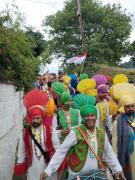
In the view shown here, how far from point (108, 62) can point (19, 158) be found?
2167 inches

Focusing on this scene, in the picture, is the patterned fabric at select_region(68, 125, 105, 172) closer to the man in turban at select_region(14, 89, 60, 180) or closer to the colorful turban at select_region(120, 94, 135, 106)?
the man in turban at select_region(14, 89, 60, 180)

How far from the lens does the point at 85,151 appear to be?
642 cm

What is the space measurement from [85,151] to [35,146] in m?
0.87

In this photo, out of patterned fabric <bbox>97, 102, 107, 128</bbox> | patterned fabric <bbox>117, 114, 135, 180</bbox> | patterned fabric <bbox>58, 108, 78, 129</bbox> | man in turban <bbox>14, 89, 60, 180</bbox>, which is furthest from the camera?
patterned fabric <bbox>97, 102, 107, 128</bbox>

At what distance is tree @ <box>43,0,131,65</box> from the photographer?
6328cm

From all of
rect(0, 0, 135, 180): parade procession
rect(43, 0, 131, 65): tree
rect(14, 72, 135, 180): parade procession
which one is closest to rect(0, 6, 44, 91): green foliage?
rect(0, 0, 135, 180): parade procession

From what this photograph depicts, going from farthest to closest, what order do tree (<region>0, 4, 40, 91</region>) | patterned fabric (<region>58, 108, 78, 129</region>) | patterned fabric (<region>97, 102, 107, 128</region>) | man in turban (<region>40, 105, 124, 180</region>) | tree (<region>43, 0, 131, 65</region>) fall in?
tree (<region>43, 0, 131, 65</region>)
tree (<region>0, 4, 40, 91</region>)
patterned fabric (<region>97, 102, 107, 128</region>)
patterned fabric (<region>58, 108, 78, 129</region>)
man in turban (<region>40, 105, 124, 180</region>)

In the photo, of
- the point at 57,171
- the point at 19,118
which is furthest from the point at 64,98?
the point at 19,118

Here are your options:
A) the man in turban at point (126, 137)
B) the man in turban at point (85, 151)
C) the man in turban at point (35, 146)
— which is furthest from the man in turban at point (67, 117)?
the man in turban at point (85, 151)

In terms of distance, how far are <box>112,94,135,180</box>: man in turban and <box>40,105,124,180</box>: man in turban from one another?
74cm

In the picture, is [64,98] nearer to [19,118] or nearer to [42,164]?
[42,164]

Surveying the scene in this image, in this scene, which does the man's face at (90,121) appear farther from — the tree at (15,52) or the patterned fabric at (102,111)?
the tree at (15,52)

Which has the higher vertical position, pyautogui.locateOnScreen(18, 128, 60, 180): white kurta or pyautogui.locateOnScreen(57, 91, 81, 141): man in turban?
pyautogui.locateOnScreen(57, 91, 81, 141): man in turban

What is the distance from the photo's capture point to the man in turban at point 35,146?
7020mm
